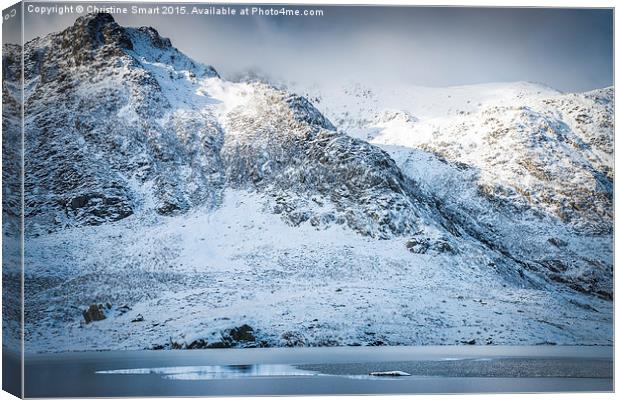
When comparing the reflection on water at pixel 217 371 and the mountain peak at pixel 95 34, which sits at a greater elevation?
the mountain peak at pixel 95 34

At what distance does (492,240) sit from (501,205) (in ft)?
10.4

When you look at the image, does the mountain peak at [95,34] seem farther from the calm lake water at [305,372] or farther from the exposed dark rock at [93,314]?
the calm lake water at [305,372]

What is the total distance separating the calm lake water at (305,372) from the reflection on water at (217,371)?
32mm

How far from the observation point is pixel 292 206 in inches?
2096

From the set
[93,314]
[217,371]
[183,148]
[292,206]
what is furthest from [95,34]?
[217,371]

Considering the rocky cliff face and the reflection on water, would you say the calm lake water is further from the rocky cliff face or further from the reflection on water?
the rocky cliff face

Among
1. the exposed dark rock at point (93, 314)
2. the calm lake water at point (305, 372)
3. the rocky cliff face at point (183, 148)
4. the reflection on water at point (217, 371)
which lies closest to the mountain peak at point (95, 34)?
the rocky cliff face at point (183, 148)

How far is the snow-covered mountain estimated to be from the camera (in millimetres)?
38000

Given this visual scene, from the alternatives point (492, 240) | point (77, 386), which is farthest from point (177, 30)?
point (492, 240)

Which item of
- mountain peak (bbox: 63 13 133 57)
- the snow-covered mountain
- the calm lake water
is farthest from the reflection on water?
mountain peak (bbox: 63 13 133 57)

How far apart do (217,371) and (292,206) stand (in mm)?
20886

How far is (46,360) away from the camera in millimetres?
33531

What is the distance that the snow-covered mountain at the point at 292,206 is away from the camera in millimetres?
38000

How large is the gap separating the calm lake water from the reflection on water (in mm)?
32
